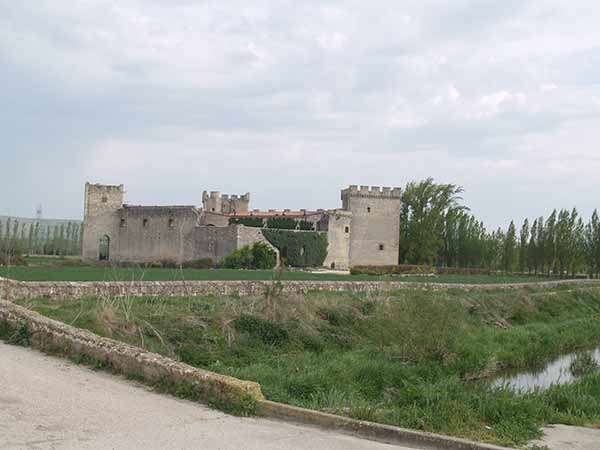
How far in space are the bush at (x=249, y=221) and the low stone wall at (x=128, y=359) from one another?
36655 mm

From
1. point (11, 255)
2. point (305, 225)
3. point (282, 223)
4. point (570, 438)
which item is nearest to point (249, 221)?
point (282, 223)

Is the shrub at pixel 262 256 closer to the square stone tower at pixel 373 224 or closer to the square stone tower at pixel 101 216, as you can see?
the square stone tower at pixel 373 224

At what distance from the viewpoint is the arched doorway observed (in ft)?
164

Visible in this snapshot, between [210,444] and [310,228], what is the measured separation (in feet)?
144

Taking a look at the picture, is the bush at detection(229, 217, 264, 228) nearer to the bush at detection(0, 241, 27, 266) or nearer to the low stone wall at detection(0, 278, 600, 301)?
the bush at detection(0, 241, 27, 266)

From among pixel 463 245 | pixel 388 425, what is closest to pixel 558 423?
pixel 388 425

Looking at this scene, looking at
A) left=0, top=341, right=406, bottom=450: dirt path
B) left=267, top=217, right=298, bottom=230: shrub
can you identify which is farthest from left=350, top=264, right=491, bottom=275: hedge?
→ left=0, top=341, right=406, bottom=450: dirt path

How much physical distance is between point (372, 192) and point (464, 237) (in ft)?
34.9

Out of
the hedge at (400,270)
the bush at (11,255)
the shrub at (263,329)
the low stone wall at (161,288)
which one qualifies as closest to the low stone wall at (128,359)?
the low stone wall at (161,288)

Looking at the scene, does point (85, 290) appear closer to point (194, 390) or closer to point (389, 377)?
point (389, 377)

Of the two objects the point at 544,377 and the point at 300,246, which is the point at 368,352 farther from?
the point at 300,246

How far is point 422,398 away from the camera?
31.1ft

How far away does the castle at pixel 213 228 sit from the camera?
4566cm

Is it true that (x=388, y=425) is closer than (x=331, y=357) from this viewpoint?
Yes
